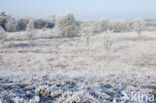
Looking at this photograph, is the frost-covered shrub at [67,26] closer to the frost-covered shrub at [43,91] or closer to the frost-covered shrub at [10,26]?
the frost-covered shrub at [10,26]

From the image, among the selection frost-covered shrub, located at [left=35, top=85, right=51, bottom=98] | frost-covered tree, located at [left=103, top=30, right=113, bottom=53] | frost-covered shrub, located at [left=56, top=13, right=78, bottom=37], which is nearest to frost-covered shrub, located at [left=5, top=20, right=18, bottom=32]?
frost-covered shrub, located at [left=56, top=13, right=78, bottom=37]

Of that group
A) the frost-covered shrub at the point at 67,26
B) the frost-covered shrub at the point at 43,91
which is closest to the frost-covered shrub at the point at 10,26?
the frost-covered shrub at the point at 67,26

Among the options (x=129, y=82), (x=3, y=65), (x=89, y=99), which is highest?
(x=89, y=99)

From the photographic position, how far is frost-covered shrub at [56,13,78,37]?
5747 cm

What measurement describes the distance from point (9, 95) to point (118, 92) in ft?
11.7

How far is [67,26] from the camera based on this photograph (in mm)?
57250

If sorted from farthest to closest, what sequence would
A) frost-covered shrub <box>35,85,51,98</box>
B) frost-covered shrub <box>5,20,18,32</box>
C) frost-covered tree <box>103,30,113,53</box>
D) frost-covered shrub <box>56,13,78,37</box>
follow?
frost-covered shrub <box>5,20,18,32</box>, frost-covered shrub <box>56,13,78,37</box>, frost-covered tree <box>103,30,113,53</box>, frost-covered shrub <box>35,85,51,98</box>

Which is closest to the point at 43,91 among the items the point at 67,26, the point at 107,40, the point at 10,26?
the point at 107,40

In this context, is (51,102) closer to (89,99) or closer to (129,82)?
(89,99)

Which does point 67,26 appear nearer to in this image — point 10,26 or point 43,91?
point 10,26

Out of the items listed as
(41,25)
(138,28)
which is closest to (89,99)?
(138,28)

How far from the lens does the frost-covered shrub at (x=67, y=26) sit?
5747 cm

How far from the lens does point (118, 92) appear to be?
5.97m

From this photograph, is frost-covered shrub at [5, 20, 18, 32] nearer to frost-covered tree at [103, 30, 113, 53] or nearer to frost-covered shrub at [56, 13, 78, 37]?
frost-covered shrub at [56, 13, 78, 37]
